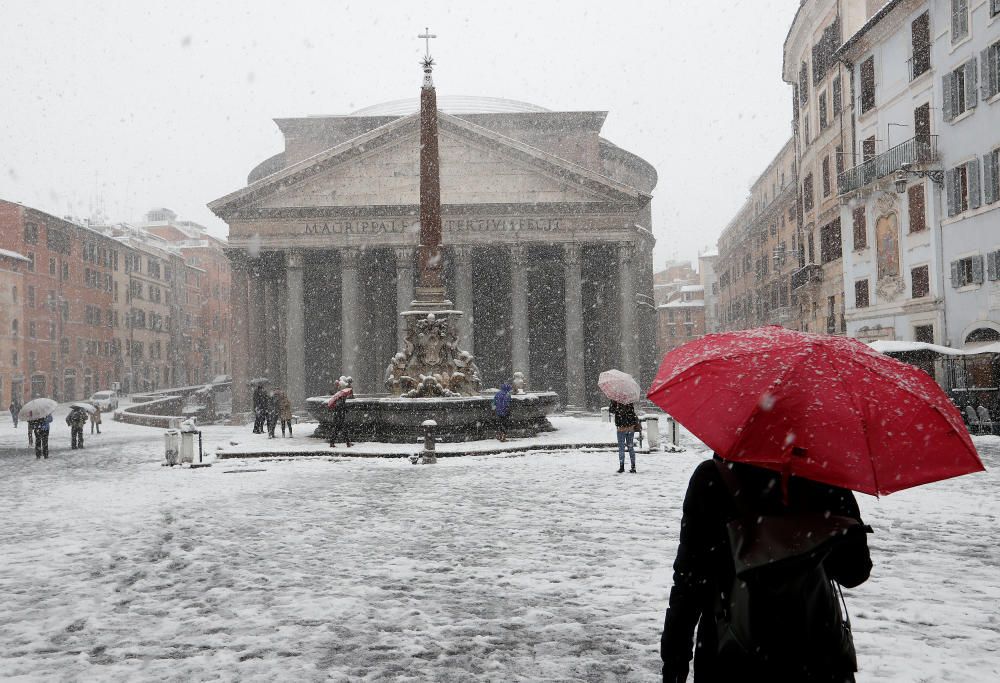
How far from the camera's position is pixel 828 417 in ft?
8.18

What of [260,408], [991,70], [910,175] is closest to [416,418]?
[260,408]

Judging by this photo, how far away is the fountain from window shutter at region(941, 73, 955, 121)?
45.1 feet

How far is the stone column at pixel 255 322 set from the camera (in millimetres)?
38781

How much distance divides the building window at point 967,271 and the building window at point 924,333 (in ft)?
6.14

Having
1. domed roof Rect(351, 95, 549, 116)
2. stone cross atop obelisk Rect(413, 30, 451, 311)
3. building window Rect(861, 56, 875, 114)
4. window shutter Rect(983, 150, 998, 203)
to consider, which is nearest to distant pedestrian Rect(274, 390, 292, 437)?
stone cross atop obelisk Rect(413, 30, 451, 311)

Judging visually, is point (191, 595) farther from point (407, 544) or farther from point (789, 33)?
point (789, 33)

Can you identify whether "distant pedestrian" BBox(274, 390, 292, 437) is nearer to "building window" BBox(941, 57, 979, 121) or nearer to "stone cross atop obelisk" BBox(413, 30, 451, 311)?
"stone cross atop obelisk" BBox(413, 30, 451, 311)

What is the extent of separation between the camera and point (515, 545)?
7984 mm

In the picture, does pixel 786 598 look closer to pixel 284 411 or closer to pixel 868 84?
pixel 284 411

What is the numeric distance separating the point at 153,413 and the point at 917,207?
104 feet

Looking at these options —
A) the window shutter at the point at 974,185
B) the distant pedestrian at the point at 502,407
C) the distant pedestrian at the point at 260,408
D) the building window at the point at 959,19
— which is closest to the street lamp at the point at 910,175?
the window shutter at the point at 974,185

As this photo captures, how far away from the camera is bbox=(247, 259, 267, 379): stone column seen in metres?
38.8

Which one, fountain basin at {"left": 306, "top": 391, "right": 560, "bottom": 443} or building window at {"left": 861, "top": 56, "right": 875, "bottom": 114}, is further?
building window at {"left": 861, "top": 56, "right": 875, "bottom": 114}

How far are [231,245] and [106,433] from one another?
11179 millimetres
